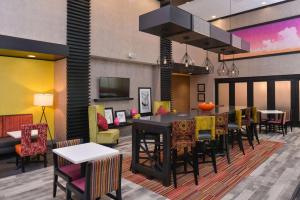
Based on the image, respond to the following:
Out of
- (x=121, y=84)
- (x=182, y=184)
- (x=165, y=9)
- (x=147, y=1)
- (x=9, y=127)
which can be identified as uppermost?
(x=147, y=1)

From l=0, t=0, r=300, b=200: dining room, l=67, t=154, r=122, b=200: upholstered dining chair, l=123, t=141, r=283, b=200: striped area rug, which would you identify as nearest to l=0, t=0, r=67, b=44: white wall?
l=0, t=0, r=300, b=200: dining room

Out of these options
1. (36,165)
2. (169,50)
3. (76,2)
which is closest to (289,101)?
(169,50)

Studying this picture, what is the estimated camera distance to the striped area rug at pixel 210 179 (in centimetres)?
322

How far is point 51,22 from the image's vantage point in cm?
530

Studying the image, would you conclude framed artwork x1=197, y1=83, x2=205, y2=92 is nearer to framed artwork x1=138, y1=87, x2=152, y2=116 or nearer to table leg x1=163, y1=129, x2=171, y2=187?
framed artwork x1=138, y1=87, x2=152, y2=116

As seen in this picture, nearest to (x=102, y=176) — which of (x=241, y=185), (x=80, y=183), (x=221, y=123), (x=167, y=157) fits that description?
(x=80, y=183)

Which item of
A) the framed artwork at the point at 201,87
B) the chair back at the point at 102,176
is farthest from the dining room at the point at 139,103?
the framed artwork at the point at 201,87

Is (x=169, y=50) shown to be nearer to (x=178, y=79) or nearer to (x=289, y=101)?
(x=178, y=79)

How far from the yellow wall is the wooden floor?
2094 mm

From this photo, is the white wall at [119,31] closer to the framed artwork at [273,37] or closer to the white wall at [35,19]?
the white wall at [35,19]

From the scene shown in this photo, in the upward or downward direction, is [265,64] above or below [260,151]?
above

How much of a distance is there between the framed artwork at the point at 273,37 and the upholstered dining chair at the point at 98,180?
29.9ft

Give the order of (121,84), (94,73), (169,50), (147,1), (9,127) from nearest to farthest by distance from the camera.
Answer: (9,127), (94,73), (121,84), (147,1), (169,50)

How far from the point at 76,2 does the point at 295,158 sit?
22.0 ft
